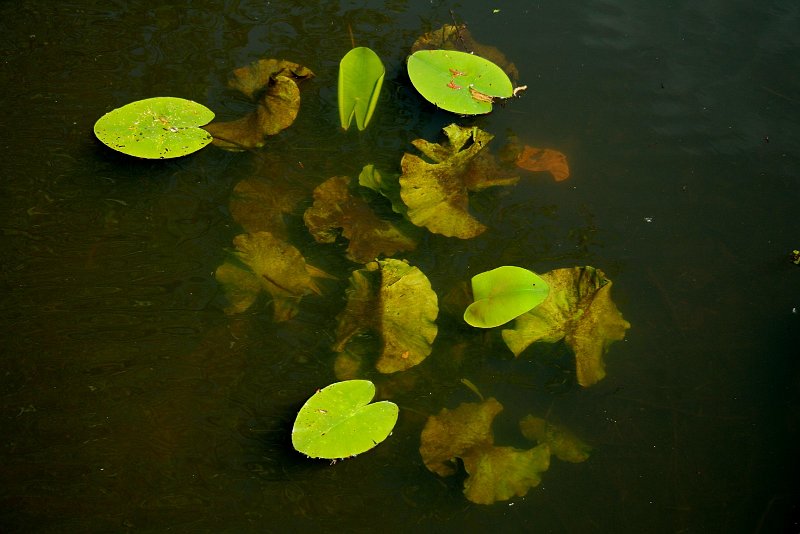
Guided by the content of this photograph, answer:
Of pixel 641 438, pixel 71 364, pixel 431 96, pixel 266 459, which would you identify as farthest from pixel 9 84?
pixel 641 438

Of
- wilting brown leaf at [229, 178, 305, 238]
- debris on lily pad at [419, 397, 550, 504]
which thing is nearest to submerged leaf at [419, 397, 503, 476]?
debris on lily pad at [419, 397, 550, 504]

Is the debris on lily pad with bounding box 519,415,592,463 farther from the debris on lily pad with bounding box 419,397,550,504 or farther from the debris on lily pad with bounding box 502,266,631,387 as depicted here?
the debris on lily pad with bounding box 502,266,631,387

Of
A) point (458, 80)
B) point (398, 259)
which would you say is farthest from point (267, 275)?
point (458, 80)

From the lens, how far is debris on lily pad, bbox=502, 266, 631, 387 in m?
1.94

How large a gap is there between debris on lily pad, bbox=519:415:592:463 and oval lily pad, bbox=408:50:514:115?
1.06m

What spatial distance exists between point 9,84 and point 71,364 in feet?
3.68

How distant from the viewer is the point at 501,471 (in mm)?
1771

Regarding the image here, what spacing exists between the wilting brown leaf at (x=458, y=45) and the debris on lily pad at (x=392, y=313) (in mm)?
955

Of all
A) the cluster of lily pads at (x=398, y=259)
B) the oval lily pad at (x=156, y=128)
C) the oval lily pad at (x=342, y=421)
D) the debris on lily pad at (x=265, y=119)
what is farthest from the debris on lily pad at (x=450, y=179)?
the oval lily pad at (x=156, y=128)

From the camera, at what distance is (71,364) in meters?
1.94

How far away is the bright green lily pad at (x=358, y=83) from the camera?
2354 millimetres

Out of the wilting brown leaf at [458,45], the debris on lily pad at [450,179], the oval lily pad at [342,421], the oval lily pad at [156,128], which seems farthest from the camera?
the wilting brown leaf at [458,45]

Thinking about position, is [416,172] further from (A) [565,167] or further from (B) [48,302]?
(B) [48,302]

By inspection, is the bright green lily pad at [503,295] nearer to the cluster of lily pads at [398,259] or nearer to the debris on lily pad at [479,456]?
the cluster of lily pads at [398,259]
